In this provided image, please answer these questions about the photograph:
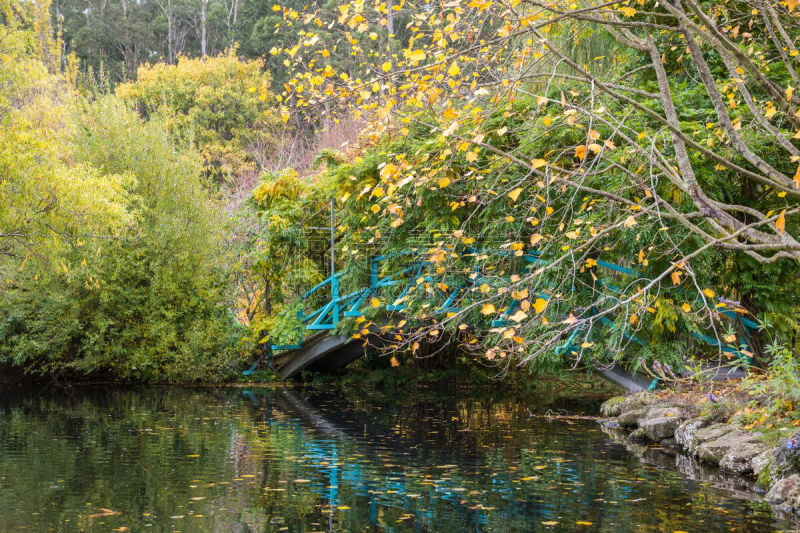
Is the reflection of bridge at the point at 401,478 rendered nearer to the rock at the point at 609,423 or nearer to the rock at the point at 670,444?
the rock at the point at 670,444

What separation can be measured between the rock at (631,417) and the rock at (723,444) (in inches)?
101

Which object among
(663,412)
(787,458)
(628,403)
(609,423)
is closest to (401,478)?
(787,458)

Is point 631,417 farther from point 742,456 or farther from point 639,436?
point 742,456

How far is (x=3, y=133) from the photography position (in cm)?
1472

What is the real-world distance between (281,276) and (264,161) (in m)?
13.7

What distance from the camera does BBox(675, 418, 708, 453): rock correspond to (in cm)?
1011

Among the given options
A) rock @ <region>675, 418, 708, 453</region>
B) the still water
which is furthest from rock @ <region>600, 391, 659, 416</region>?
rock @ <region>675, 418, 708, 453</region>

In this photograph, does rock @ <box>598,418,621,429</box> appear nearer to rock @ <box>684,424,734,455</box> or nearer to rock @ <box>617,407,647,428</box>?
rock @ <box>617,407,647,428</box>

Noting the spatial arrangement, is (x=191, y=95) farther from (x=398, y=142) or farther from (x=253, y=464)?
(x=253, y=464)

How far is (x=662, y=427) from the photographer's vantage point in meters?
11.0

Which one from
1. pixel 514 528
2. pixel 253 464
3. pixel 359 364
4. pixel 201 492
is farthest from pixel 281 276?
pixel 514 528

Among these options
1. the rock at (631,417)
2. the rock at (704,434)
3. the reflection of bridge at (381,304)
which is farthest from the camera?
the reflection of bridge at (381,304)

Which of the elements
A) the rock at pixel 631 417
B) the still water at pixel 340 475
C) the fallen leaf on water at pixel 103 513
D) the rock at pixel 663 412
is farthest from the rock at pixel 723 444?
the fallen leaf on water at pixel 103 513

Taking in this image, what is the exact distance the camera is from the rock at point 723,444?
8.99 meters
